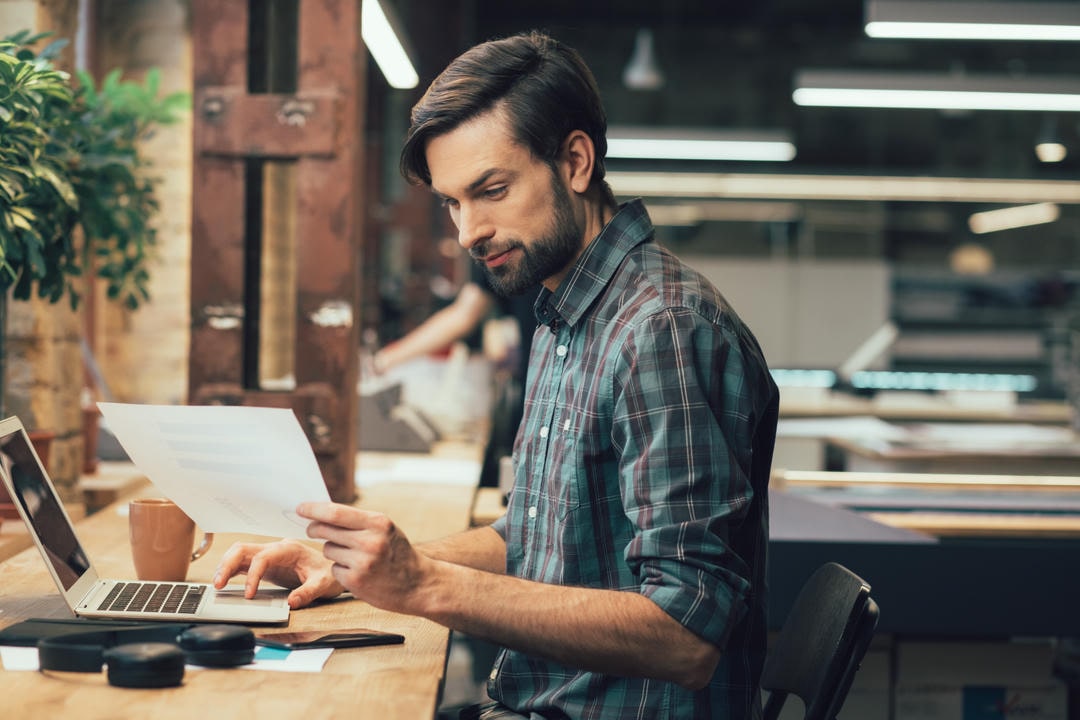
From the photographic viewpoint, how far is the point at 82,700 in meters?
1.18

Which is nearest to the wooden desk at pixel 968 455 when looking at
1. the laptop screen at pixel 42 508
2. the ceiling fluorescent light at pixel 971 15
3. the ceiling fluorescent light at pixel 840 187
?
the ceiling fluorescent light at pixel 971 15

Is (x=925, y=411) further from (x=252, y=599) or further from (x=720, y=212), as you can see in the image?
(x=252, y=599)

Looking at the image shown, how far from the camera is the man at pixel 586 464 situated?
1.27m

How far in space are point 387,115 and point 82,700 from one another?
901 centimetres

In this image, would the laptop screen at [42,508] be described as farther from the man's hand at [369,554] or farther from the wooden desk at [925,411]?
the wooden desk at [925,411]

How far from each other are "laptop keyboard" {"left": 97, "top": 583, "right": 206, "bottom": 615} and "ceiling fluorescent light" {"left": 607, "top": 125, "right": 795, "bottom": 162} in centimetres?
534

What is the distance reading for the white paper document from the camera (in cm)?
128

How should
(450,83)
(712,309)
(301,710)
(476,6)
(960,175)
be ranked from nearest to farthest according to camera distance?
(301,710)
(712,309)
(450,83)
(476,6)
(960,175)

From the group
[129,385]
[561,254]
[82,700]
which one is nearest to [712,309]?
[561,254]

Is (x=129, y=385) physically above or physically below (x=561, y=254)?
below

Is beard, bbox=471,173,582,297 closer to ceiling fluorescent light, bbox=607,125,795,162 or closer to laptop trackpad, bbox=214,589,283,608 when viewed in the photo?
laptop trackpad, bbox=214,589,283,608

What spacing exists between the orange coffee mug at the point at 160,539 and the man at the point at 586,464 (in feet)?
0.43

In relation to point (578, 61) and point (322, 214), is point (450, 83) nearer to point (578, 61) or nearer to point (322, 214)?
point (578, 61)

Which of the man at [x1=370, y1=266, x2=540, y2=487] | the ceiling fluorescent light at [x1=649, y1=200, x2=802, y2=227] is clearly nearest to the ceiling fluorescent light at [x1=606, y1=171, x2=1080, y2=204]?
the ceiling fluorescent light at [x1=649, y1=200, x2=802, y2=227]
